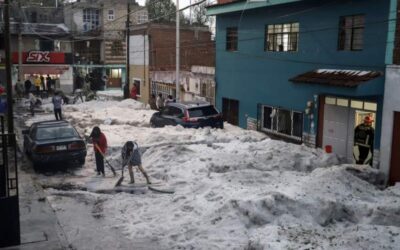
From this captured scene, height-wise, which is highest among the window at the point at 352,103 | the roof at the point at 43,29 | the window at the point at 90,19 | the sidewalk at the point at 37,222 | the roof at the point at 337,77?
the window at the point at 90,19

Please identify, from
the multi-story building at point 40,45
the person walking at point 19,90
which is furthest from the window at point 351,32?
the multi-story building at point 40,45

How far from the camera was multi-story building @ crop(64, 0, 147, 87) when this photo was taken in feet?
182

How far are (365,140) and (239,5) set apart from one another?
1000cm

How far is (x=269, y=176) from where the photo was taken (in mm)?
14125

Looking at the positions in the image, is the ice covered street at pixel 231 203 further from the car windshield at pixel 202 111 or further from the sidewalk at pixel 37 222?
the car windshield at pixel 202 111

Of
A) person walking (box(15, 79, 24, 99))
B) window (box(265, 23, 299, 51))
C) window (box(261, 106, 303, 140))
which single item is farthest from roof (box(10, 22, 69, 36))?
window (box(261, 106, 303, 140))

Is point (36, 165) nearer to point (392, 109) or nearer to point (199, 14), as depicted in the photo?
point (392, 109)

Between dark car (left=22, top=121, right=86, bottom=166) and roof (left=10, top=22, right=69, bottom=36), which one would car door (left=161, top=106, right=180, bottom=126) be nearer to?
dark car (left=22, top=121, right=86, bottom=166)

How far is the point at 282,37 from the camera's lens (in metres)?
21.3

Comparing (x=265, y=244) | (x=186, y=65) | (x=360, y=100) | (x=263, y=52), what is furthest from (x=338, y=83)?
(x=186, y=65)

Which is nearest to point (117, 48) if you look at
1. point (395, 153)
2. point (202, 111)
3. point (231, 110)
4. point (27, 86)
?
point (27, 86)

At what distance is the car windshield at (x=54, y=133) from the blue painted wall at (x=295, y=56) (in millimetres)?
9248

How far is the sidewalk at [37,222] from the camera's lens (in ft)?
31.6

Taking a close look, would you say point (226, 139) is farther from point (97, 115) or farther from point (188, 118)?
point (97, 115)
